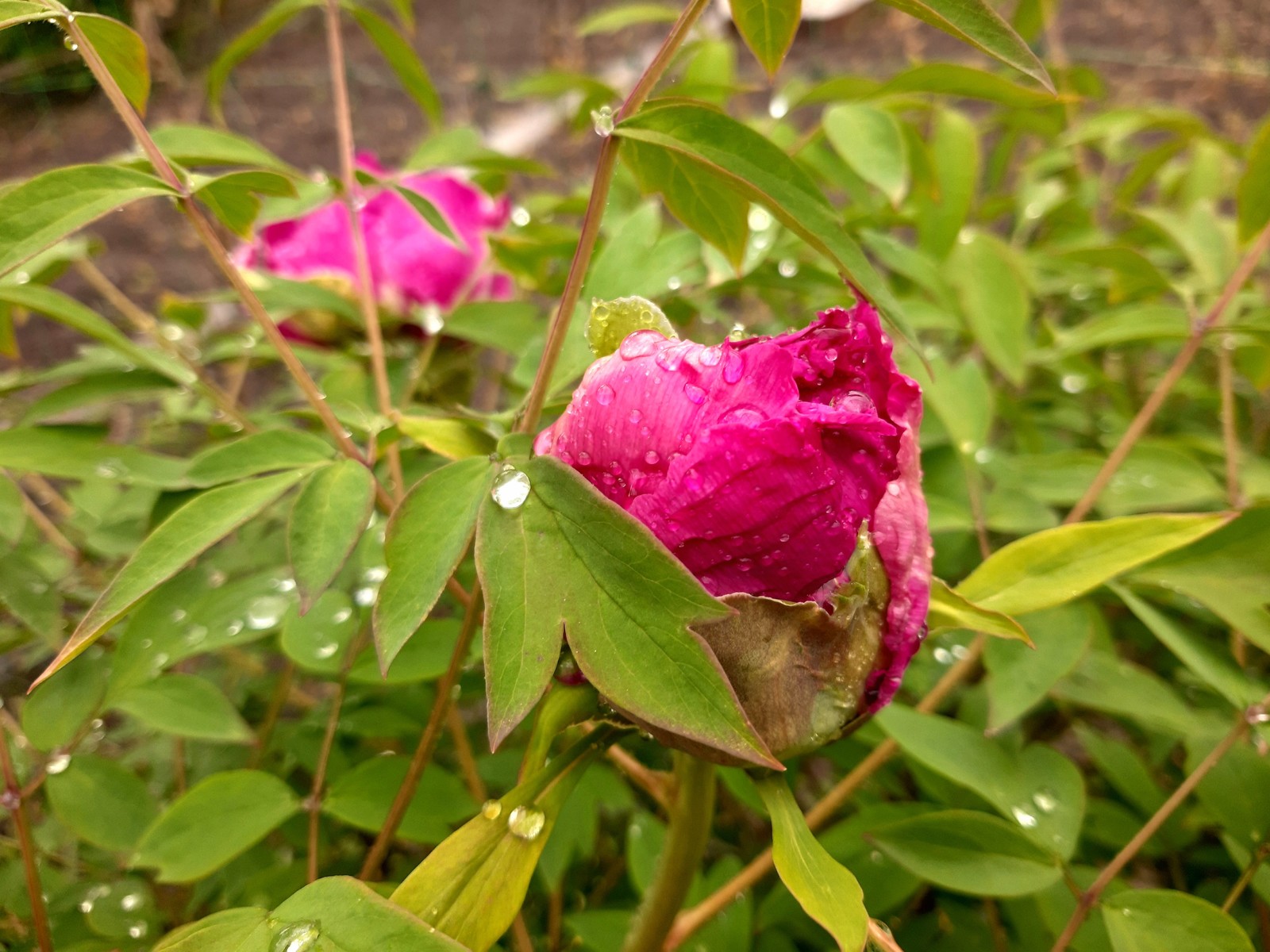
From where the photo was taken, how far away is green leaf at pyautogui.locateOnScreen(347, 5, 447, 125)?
2.00 ft

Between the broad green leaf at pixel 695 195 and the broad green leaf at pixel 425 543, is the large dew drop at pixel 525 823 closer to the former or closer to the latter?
the broad green leaf at pixel 425 543

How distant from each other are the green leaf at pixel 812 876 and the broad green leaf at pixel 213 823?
26cm

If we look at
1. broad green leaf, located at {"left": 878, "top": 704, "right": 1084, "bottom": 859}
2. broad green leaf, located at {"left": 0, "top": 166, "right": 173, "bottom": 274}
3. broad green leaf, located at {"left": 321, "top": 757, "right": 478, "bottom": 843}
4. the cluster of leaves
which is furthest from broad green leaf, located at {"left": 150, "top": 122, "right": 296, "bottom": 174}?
broad green leaf, located at {"left": 878, "top": 704, "right": 1084, "bottom": 859}

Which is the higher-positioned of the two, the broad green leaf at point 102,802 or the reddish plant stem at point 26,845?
the reddish plant stem at point 26,845

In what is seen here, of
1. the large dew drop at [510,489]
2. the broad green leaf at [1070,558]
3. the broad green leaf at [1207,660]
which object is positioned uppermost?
the large dew drop at [510,489]

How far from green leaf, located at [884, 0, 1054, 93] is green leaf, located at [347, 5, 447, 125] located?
0.42 m

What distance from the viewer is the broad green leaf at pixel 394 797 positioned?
44cm

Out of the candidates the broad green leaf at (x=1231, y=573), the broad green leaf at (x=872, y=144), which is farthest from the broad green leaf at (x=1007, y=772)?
the broad green leaf at (x=872, y=144)

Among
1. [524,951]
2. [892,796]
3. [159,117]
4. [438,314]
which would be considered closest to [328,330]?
[438,314]

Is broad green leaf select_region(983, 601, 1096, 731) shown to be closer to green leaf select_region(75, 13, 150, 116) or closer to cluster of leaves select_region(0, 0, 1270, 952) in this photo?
cluster of leaves select_region(0, 0, 1270, 952)

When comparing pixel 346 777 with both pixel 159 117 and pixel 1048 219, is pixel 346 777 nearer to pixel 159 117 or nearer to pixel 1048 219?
pixel 1048 219

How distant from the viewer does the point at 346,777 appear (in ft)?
1.47

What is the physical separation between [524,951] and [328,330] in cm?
48

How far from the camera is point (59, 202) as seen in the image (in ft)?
1.05
